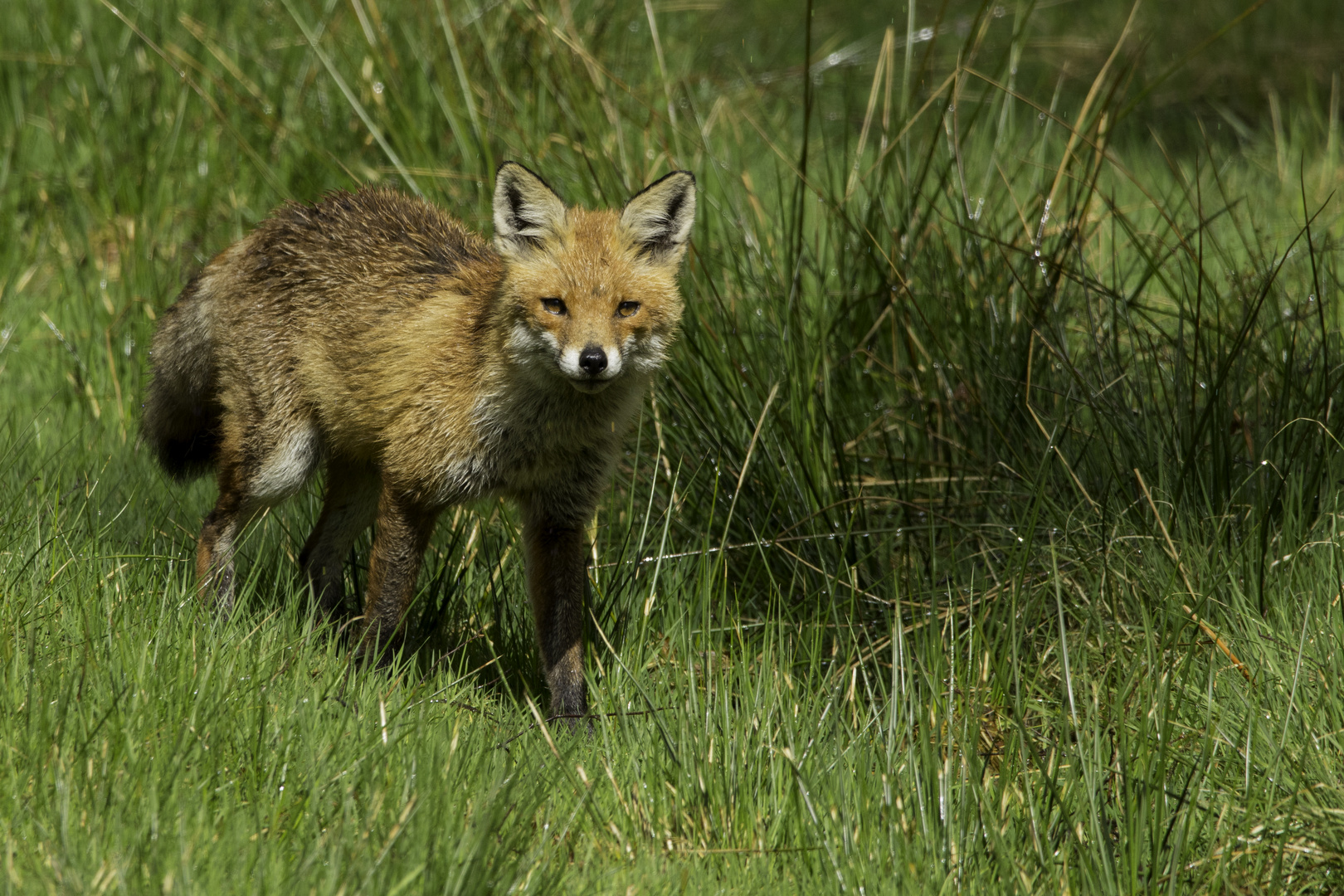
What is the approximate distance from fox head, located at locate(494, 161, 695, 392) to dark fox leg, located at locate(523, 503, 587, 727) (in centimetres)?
66

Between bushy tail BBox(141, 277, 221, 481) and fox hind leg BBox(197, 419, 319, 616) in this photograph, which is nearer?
fox hind leg BBox(197, 419, 319, 616)

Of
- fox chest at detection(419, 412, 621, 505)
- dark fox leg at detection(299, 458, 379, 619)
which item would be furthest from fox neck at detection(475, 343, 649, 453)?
dark fox leg at detection(299, 458, 379, 619)

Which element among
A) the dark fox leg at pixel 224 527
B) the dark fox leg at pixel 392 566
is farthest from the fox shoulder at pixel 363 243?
the dark fox leg at pixel 392 566

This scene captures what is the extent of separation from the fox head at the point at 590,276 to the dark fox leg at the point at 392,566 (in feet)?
2.40

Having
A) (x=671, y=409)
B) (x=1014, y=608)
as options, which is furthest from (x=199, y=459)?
(x=1014, y=608)

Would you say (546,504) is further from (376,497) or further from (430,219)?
(430,219)

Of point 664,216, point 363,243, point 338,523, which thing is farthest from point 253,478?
point 664,216

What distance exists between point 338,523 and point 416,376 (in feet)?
3.24

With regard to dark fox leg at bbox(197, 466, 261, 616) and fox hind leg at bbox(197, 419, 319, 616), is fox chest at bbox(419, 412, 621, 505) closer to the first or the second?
fox hind leg at bbox(197, 419, 319, 616)

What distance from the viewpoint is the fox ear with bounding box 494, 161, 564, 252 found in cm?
420

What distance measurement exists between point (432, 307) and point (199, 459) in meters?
1.30

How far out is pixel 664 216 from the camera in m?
4.24

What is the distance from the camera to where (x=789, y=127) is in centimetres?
891

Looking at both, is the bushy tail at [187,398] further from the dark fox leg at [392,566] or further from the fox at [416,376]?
the dark fox leg at [392,566]
